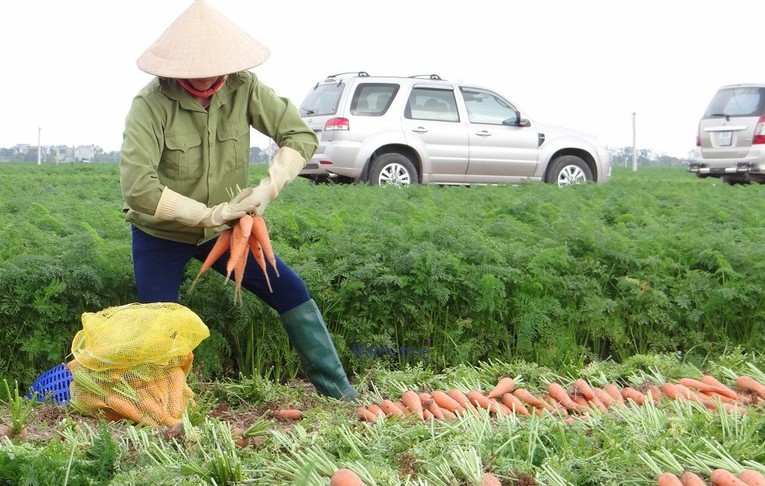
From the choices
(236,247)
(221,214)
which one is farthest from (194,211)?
(236,247)

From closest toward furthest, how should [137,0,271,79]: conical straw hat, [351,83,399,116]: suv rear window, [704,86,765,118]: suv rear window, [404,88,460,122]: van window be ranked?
[137,0,271,79]: conical straw hat
[351,83,399,116]: suv rear window
[404,88,460,122]: van window
[704,86,765,118]: suv rear window

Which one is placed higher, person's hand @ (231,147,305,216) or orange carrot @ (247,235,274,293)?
person's hand @ (231,147,305,216)

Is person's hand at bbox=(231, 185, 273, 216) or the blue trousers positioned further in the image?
the blue trousers

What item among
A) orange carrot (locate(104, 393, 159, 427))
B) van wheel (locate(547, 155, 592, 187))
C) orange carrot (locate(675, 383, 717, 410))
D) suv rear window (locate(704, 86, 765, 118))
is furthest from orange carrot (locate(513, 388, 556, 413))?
suv rear window (locate(704, 86, 765, 118))

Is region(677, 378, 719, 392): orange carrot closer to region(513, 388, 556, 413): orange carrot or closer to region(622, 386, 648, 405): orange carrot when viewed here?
region(622, 386, 648, 405): orange carrot

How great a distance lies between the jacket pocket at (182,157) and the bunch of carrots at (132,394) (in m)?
0.95

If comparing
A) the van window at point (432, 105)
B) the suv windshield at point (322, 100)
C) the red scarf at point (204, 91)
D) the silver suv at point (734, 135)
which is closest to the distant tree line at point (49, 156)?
the silver suv at point (734, 135)

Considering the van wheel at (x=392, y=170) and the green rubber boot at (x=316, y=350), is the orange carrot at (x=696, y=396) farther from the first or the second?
the van wheel at (x=392, y=170)

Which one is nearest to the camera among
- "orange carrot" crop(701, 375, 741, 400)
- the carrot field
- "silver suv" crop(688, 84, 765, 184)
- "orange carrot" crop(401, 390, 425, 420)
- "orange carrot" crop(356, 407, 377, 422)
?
the carrot field

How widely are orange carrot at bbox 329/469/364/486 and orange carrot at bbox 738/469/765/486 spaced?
4.12 ft

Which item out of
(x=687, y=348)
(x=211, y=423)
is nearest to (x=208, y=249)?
(x=211, y=423)

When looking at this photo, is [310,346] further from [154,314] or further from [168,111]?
[168,111]

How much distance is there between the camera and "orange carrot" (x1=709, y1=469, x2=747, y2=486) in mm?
3414

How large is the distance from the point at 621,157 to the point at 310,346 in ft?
171
